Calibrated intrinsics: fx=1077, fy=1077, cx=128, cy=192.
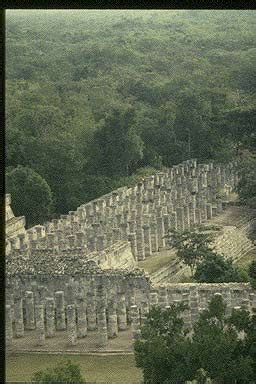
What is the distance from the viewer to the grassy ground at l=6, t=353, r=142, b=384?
879 cm

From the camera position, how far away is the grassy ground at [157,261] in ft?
45.2

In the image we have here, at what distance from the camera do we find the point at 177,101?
20.9 metres

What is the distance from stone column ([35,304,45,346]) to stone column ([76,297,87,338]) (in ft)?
1.23

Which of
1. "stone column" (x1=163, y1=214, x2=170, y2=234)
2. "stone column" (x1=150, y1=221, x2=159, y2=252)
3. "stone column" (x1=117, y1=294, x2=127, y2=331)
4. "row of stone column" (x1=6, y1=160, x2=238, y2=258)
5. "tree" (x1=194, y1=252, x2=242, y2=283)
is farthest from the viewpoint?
"stone column" (x1=163, y1=214, x2=170, y2=234)

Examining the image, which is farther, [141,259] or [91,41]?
[91,41]

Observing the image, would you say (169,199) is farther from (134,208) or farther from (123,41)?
(123,41)

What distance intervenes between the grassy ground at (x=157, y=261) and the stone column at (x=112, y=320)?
68.9 inches

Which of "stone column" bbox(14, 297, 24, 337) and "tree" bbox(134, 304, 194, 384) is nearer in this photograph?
"tree" bbox(134, 304, 194, 384)

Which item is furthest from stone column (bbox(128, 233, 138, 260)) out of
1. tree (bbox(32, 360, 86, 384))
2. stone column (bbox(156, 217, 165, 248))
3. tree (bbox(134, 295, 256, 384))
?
tree (bbox(32, 360, 86, 384))

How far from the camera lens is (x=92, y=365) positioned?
9227 millimetres

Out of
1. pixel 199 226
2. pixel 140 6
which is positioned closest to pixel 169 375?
pixel 140 6

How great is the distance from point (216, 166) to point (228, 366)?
13.0 m

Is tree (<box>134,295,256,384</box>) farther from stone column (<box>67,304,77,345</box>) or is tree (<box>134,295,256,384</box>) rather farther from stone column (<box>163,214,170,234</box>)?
stone column (<box>163,214,170,234</box>)

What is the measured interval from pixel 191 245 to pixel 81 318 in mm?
3042
